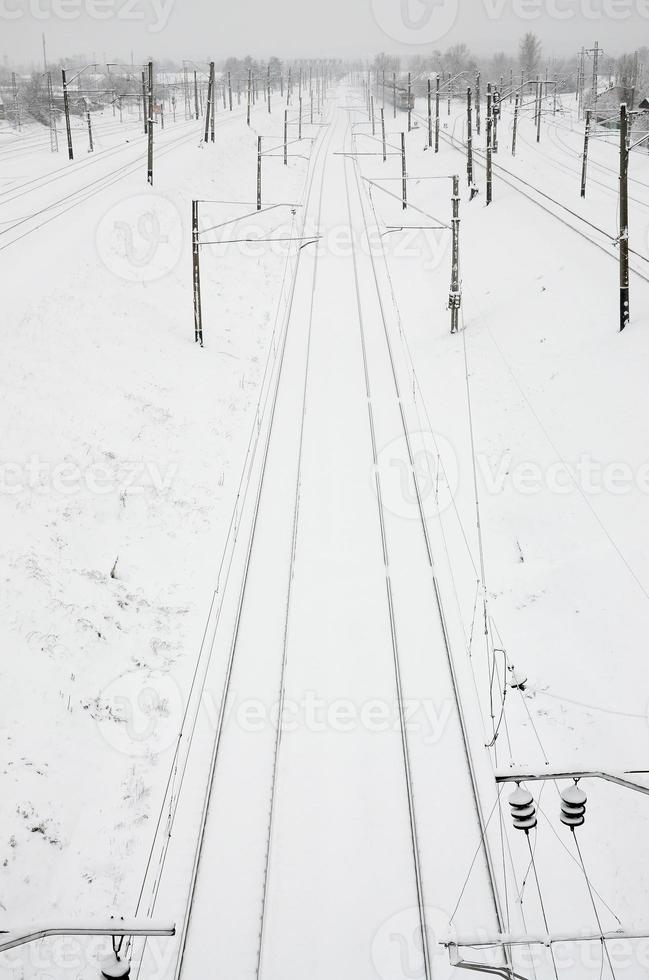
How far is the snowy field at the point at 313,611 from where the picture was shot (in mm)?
9969

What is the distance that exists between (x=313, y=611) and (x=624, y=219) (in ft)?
47.1

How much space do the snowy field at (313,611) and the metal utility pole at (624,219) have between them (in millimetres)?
726

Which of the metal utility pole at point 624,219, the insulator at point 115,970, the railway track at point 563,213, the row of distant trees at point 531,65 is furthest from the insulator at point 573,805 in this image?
the row of distant trees at point 531,65

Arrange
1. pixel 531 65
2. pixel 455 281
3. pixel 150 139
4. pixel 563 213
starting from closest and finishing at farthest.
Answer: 1. pixel 455 281
2. pixel 150 139
3. pixel 563 213
4. pixel 531 65

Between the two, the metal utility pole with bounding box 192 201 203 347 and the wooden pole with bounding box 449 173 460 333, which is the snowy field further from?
the wooden pole with bounding box 449 173 460 333

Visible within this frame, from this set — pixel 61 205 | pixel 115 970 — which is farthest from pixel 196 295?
pixel 115 970

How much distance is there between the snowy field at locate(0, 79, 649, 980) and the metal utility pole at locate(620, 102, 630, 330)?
2.38 ft

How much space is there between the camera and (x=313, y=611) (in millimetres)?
15414

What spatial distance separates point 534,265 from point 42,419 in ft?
76.2

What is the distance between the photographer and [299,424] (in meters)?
23.6

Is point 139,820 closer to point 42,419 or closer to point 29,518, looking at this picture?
point 29,518

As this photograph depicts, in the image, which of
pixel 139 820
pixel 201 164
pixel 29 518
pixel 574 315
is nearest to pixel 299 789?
pixel 139 820

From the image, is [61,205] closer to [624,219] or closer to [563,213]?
[563,213]

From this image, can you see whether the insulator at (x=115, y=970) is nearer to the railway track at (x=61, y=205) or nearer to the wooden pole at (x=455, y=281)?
the wooden pole at (x=455, y=281)
